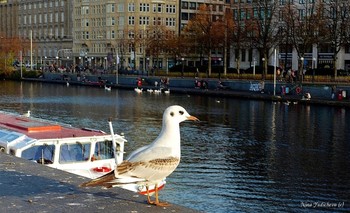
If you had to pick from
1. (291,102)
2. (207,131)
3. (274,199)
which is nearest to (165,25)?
(291,102)

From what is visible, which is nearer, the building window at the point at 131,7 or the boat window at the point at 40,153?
the boat window at the point at 40,153

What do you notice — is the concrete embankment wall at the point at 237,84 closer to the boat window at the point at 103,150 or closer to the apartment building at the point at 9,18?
the boat window at the point at 103,150

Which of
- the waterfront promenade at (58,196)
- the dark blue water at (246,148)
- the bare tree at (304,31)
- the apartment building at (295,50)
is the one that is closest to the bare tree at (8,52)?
the apartment building at (295,50)

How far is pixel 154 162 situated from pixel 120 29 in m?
144

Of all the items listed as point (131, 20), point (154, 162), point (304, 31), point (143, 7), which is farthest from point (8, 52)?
point (154, 162)

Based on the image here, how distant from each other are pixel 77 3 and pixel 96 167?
148748 mm

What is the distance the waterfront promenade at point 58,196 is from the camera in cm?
1195

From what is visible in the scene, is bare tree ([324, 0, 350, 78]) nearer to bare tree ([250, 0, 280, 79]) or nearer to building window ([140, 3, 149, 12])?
bare tree ([250, 0, 280, 79])

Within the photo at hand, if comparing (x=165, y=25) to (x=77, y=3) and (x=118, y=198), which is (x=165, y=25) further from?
(x=118, y=198)

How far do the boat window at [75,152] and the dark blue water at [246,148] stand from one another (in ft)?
11.9

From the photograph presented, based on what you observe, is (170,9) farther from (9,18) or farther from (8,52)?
(9,18)

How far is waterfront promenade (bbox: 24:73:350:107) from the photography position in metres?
72.7

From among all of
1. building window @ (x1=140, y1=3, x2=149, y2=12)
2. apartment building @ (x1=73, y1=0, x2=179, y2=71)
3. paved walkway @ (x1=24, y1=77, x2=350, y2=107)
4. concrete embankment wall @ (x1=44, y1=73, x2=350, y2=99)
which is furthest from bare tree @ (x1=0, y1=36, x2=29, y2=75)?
paved walkway @ (x1=24, y1=77, x2=350, y2=107)

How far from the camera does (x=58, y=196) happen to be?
1301 cm
